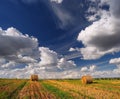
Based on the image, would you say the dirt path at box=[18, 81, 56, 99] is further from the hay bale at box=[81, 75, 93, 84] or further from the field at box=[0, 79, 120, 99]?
the hay bale at box=[81, 75, 93, 84]

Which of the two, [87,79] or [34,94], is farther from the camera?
[87,79]

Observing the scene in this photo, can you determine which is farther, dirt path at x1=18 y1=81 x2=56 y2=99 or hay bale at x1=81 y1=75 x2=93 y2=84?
→ hay bale at x1=81 y1=75 x2=93 y2=84

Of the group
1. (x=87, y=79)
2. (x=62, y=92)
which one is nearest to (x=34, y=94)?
(x=62, y=92)

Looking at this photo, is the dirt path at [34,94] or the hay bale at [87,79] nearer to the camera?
the dirt path at [34,94]

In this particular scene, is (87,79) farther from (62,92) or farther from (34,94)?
(34,94)

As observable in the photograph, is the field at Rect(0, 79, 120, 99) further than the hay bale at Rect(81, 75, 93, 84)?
No

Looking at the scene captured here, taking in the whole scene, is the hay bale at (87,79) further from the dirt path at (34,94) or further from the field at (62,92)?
the dirt path at (34,94)

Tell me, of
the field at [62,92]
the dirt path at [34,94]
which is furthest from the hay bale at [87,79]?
the dirt path at [34,94]

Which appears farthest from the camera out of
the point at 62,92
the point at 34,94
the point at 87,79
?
the point at 87,79

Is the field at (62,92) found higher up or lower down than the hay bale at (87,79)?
lower down

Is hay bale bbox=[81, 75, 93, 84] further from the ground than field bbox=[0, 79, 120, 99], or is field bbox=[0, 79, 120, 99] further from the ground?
hay bale bbox=[81, 75, 93, 84]

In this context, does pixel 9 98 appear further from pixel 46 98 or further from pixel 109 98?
pixel 109 98

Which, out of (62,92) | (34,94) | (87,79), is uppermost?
(87,79)

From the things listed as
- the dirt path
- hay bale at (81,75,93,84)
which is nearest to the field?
the dirt path
